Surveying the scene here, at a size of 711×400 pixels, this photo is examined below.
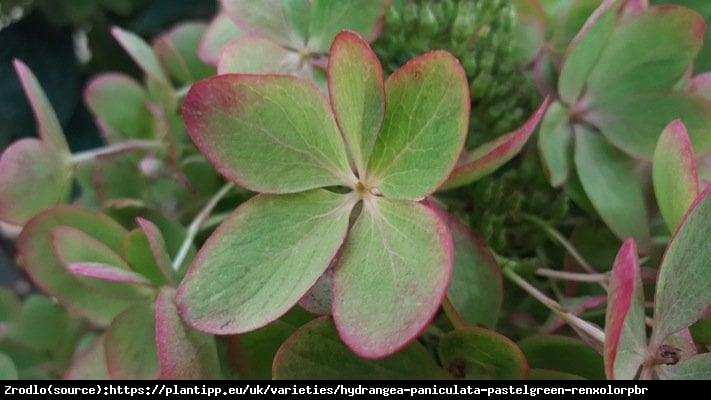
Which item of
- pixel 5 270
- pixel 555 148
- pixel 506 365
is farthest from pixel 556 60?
pixel 5 270

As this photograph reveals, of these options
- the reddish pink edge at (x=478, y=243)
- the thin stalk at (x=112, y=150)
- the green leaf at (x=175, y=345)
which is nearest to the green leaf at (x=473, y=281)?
the reddish pink edge at (x=478, y=243)

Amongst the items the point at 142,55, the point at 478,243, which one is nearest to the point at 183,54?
the point at 142,55

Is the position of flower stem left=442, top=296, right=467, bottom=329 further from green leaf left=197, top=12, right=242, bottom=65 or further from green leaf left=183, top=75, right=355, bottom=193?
green leaf left=197, top=12, right=242, bottom=65

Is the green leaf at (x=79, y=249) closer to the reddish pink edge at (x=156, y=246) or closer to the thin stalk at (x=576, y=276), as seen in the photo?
the reddish pink edge at (x=156, y=246)

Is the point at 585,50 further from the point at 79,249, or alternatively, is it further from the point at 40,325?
the point at 40,325

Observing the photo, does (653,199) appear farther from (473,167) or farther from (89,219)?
(89,219)

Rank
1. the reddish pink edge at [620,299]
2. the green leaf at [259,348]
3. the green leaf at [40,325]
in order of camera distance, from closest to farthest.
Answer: the reddish pink edge at [620,299] < the green leaf at [259,348] < the green leaf at [40,325]

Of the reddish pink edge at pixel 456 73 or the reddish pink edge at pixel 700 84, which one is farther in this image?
the reddish pink edge at pixel 700 84
